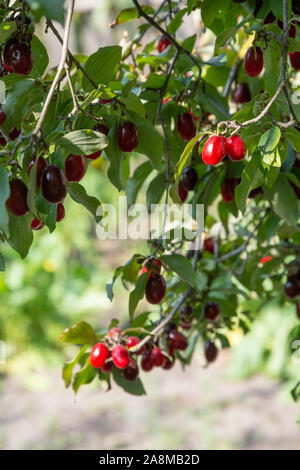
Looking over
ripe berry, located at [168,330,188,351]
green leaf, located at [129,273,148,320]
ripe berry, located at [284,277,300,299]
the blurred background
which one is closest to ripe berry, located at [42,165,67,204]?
green leaf, located at [129,273,148,320]

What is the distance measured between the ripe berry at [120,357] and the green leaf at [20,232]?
0.36m

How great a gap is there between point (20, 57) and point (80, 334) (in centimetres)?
49

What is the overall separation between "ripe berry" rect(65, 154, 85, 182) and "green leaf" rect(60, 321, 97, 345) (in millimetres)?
385

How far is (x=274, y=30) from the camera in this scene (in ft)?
2.26

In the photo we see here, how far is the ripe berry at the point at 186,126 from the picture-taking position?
811 mm

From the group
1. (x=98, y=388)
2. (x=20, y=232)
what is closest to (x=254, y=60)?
(x=20, y=232)

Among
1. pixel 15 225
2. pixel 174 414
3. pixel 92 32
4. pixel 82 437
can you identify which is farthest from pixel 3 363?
pixel 92 32

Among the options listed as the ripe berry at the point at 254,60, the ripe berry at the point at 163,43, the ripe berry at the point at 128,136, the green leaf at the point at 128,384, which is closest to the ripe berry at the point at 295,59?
the ripe berry at the point at 254,60

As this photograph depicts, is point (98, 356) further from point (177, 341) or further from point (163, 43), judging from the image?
point (163, 43)

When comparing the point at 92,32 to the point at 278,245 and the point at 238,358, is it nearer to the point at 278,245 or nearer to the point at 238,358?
the point at 238,358

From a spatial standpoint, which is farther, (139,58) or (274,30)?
(139,58)

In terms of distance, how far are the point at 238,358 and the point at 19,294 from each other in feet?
4.37

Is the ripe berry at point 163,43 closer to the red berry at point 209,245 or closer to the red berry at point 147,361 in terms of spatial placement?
the red berry at point 209,245

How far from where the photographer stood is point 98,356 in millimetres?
896
